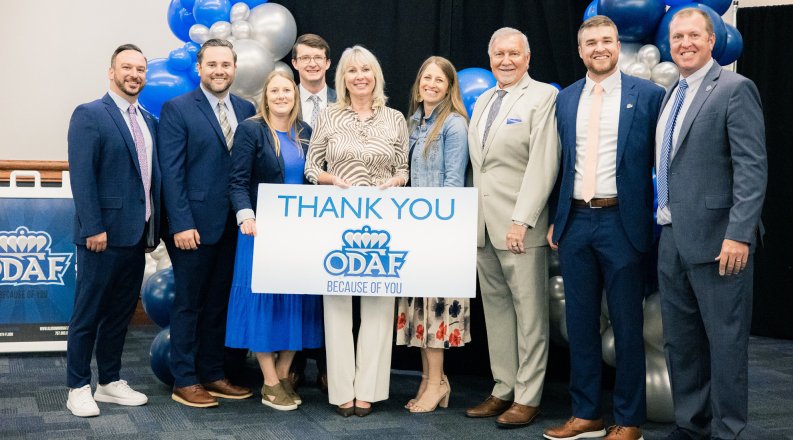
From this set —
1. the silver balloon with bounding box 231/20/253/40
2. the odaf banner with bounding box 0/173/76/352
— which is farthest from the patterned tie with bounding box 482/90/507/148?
the odaf banner with bounding box 0/173/76/352

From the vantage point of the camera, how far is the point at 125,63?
3.68m

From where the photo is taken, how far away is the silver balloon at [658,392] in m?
3.65

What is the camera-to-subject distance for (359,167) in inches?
142

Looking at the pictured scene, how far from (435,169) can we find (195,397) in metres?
1.52

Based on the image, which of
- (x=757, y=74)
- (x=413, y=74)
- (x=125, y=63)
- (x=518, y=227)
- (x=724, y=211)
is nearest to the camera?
(x=724, y=211)

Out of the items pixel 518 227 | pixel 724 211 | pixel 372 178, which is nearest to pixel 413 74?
pixel 372 178

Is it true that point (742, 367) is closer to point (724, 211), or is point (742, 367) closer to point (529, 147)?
point (724, 211)

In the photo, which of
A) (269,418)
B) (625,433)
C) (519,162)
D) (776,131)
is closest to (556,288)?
(519,162)

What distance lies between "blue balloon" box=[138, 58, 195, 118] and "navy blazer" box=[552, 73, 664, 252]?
2337 millimetres

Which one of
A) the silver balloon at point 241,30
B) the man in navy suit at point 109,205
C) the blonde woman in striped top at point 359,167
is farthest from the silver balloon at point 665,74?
the man in navy suit at point 109,205

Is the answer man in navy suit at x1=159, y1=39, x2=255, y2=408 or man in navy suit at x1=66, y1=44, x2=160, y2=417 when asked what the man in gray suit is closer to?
man in navy suit at x1=159, y1=39, x2=255, y2=408

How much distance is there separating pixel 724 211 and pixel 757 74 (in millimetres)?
3354

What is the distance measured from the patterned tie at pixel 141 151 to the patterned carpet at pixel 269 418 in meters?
0.91

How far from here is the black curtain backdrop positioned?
5762 millimetres
